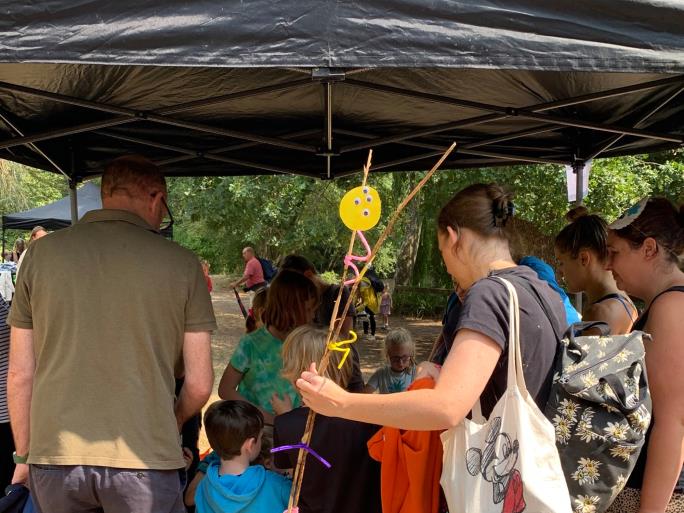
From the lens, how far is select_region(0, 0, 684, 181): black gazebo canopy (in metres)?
1.55

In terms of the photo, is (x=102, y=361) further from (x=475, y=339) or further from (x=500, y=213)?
(x=500, y=213)

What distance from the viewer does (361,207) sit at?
1676 millimetres

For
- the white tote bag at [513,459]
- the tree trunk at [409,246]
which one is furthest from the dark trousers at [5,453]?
the tree trunk at [409,246]

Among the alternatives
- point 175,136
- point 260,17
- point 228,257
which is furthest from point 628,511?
point 228,257

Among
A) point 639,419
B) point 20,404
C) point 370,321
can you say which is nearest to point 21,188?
point 370,321

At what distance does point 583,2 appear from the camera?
156cm

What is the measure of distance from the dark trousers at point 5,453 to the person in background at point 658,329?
8.72ft

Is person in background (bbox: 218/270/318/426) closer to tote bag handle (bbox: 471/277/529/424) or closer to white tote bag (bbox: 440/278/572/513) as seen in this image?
white tote bag (bbox: 440/278/572/513)

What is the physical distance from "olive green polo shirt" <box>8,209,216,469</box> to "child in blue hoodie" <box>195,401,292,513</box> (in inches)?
13.8

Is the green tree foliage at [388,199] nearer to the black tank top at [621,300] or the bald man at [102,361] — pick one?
the black tank top at [621,300]

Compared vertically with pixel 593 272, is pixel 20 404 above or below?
below

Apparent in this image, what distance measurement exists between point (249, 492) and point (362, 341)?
10.6 m

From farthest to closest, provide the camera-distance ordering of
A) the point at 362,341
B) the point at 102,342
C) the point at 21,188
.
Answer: the point at 21,188 → the point at 362,341 → the point at 102,342

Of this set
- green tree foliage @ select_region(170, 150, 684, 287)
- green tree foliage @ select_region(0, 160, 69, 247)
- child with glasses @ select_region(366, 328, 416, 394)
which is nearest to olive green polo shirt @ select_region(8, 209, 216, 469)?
child with glasses @ select_region(366, 328, 416, 394)
